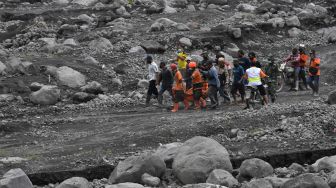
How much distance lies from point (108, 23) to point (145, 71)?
380 inches

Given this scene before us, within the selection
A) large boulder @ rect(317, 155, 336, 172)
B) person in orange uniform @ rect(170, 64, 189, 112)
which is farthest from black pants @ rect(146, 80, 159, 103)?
large boulder @ rect(317, 155, 336, 172)

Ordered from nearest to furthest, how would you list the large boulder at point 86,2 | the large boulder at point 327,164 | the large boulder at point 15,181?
the large boulder at point 15,181, the large boulder at point 327,164, the large boulder at point 86,2

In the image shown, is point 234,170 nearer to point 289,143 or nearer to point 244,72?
point 289,143

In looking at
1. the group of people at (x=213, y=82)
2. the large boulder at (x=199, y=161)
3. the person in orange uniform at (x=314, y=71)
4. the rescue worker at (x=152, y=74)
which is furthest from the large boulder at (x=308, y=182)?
the rescue worker at (x=152, y=74)

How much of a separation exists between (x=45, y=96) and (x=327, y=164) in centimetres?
1187

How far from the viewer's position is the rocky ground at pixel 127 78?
1561 cm

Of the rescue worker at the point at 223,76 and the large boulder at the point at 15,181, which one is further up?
the rescue worker at the point at 223,76

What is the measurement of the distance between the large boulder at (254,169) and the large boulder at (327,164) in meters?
0.92

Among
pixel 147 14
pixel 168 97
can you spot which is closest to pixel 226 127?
pixel 168 97

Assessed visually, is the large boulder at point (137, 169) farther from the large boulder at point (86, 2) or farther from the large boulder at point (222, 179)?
the large boulder at point (86, 2)

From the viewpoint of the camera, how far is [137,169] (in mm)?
12945

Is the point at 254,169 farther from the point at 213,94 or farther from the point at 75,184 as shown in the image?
the point at 213,94

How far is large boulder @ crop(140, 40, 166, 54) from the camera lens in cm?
2909

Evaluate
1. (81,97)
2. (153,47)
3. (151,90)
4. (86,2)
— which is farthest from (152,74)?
(86,2)
